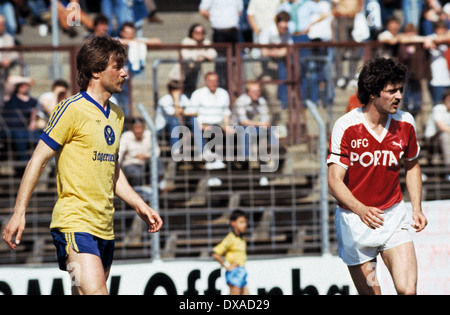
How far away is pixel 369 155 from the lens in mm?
5559

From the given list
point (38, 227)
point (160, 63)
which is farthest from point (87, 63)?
point (160, 63)

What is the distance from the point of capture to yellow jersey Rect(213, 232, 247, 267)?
29.9 ft

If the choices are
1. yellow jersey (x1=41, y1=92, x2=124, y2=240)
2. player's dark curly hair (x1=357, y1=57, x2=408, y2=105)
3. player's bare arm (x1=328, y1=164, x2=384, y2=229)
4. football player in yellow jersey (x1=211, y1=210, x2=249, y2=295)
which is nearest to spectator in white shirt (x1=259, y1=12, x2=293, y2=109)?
football player in yellow jersey (x1=211, y1=210, x2=249, y2=295)

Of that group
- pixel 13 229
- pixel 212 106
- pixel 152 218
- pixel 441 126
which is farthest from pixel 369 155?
pixel 441 126

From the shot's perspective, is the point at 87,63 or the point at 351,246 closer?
the point at 87,63

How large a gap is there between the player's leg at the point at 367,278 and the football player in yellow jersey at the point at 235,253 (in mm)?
3365

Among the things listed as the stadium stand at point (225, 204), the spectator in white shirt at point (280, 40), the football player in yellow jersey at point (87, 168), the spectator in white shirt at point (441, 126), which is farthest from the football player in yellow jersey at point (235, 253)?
the football player in yellow jersey at point (87, 168)

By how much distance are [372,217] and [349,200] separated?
25 centimetres

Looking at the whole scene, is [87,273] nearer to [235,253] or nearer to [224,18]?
[235,253]

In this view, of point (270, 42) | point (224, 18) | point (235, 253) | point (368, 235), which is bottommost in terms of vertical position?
point (235, 253)

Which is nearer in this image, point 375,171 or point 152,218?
point 152,218
